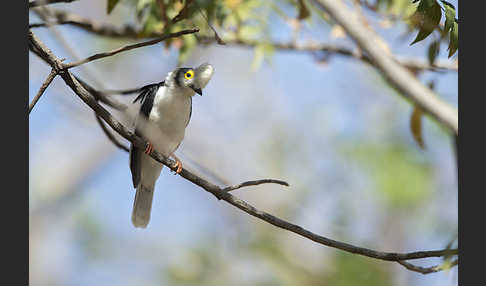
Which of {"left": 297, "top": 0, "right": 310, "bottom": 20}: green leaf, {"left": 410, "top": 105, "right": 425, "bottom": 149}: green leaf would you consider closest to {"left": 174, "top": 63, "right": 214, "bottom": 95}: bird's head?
{"left": 297, "top": 0, "right": 310, "bottom": 20}: green leaf

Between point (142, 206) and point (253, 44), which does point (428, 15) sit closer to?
point (253, 44)

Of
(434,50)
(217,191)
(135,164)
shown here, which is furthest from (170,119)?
(434,50)

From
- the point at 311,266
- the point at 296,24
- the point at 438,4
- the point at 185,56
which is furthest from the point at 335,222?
the point at 438,4

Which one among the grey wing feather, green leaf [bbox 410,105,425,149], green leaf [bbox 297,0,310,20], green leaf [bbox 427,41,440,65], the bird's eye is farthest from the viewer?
the grey wing feather

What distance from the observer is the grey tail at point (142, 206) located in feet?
12.9

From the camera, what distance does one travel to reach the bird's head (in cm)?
267

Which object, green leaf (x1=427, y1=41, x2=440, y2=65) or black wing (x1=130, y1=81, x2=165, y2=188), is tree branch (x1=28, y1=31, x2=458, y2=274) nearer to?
green leaf (x1=427, y1=41, x2=440, y2=65)

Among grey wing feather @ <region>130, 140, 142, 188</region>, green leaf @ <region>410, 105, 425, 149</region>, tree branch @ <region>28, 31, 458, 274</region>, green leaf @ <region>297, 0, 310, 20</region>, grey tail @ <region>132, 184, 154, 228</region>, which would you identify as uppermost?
green leaf @ <region>297, 0, 310, 20</region>

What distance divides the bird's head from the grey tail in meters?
0.94

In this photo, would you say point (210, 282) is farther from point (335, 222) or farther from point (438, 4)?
point (438, 4)

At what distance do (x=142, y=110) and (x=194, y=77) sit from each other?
93 cm

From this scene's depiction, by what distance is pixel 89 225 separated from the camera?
11.8 metres

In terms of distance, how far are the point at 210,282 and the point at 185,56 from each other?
17.2 feet

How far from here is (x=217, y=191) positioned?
8.04ft
